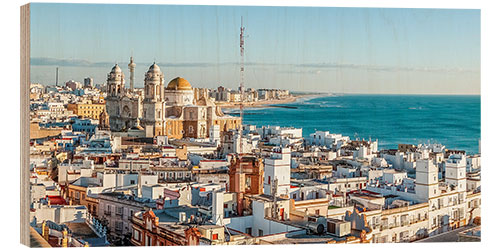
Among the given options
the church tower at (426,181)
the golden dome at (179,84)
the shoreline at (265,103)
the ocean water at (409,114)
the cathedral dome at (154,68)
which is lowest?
the church tower at (426,181)

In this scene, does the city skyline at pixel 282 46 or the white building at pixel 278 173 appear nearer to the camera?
the city skyline at pixel 282 46

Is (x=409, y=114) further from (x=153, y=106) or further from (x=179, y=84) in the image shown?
(x=153, y=106)

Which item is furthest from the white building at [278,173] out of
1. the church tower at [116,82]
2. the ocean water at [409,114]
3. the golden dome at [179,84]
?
the church tower at [116,82]

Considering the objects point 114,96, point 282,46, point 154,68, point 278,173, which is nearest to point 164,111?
point 114,96

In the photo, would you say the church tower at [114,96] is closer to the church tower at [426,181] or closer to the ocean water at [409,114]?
the ocean water at [409,114]

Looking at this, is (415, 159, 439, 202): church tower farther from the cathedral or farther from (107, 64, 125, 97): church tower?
the cathedral

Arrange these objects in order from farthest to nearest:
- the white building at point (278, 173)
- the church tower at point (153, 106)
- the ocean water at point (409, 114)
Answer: the church tower at point (153, 106) → the ocean water at point (409, 114) → the white building at point (278, 173)

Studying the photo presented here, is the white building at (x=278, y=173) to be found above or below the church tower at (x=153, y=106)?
below

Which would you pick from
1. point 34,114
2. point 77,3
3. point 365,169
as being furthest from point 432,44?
point 34,114
